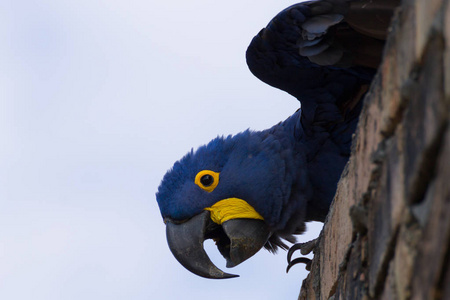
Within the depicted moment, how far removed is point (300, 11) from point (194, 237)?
148 cm

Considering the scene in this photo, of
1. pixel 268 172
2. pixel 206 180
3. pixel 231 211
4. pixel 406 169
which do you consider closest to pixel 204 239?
pixel 231 211

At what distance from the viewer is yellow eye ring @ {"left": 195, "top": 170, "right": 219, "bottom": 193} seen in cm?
374

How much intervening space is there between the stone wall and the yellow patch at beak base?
1.90 m

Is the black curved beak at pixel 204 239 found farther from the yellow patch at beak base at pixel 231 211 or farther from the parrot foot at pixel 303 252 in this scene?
the parrot foot at pixel 303 252

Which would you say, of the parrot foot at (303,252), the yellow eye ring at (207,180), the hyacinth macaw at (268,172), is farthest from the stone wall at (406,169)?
the yellow eye ring at (207,180)

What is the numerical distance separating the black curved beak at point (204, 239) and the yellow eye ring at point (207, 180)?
164mm

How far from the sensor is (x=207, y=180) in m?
3.75

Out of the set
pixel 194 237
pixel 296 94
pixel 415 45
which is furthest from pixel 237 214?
pixel 415 45

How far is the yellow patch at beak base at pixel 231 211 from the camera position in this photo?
11.9 ft

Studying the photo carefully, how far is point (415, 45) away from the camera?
1054 millimetres

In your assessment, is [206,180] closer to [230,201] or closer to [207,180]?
[207,180]

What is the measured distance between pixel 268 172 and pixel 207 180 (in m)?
0.39

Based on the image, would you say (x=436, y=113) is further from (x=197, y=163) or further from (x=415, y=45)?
(x=197, y=163)

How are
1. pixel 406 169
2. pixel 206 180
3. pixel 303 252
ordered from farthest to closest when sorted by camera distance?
pixel 206 180 < pixel 303 252 < pixel 406 169
